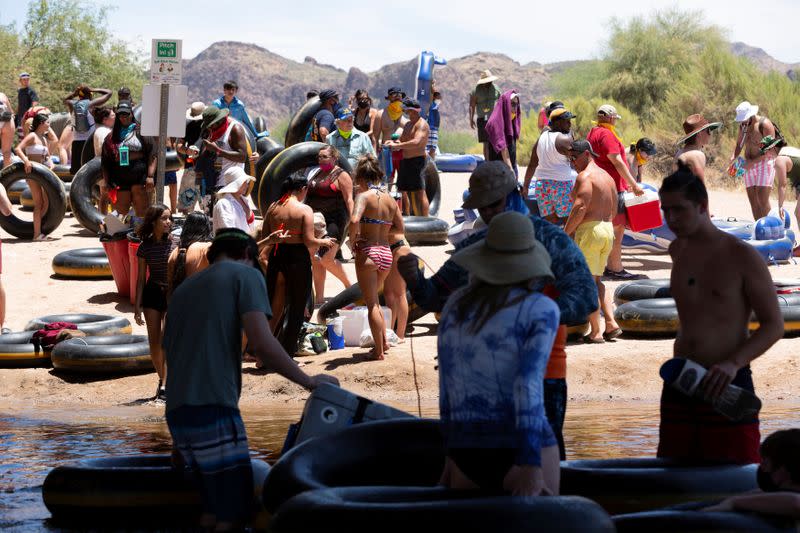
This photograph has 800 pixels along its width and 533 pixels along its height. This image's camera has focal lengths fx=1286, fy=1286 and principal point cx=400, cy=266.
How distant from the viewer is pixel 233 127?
530 inches

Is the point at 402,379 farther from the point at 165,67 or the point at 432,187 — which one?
the point at 432,187

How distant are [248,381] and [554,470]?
643 cm

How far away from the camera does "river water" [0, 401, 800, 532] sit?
23.9ft

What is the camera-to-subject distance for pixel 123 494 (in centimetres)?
609

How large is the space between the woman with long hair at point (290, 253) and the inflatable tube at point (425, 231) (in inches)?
221

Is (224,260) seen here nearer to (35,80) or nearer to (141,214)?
(141,214)

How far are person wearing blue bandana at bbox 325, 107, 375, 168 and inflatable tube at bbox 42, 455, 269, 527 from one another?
9.47 metres

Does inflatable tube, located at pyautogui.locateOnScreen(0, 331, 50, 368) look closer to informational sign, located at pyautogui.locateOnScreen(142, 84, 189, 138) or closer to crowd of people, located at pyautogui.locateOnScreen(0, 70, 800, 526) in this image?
informational sign, located at pyautogui.locateOnScreen(142, 84, 189, 138)

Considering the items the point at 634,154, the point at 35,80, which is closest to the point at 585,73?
the point at 35,80

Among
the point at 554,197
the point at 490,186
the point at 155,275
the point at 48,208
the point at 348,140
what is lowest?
the point at 155,275

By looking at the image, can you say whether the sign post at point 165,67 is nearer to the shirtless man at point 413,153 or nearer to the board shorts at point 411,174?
the shirtless man at point 413,153

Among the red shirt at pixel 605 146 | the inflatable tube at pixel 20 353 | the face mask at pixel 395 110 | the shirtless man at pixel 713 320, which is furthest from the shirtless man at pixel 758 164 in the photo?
the shirtless man at pixel 713 320

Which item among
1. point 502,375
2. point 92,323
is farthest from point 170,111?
point 502,375

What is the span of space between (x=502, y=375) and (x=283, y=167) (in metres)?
11.2
